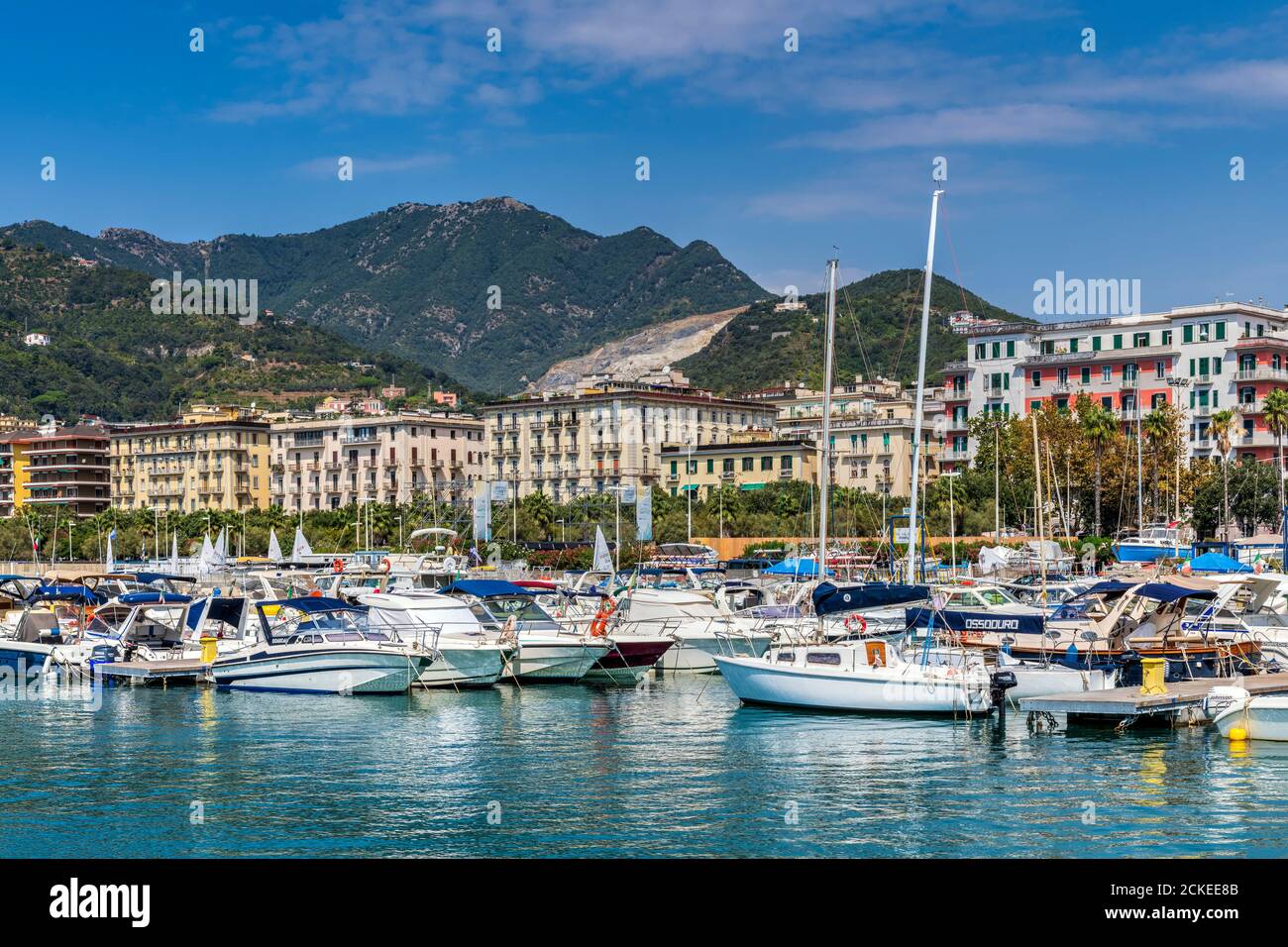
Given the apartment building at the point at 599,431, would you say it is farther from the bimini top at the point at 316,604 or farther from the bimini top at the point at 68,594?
the bimini top at the point at 316,604

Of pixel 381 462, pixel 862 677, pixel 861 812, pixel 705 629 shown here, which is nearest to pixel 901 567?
pixel 705 629

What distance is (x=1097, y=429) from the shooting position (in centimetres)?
10431

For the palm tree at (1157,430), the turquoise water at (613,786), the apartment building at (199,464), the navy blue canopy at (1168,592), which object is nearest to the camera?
the turquoise water at (613,786)

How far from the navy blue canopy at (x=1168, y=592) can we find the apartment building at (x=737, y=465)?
90725 mm

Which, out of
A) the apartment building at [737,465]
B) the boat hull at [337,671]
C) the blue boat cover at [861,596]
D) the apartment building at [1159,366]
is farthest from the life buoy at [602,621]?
the apartment building at [737,465]

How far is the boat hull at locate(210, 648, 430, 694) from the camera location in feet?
145

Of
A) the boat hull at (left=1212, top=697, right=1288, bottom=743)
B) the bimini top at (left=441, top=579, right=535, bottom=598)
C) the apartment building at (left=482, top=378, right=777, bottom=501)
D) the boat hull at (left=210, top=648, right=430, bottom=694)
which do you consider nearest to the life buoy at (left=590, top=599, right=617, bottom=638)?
the bimini top at (left=441, top=579, right=535, bottom=598)

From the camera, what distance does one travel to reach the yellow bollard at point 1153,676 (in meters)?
36.2

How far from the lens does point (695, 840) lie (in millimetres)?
23828

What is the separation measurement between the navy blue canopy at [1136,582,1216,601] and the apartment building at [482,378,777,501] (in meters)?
103

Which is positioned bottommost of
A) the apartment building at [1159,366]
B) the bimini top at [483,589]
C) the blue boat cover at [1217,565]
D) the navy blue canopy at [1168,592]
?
the blue boat cover at [1217,565]

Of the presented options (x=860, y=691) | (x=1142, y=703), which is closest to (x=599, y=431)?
(x=860, y=691)
